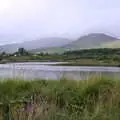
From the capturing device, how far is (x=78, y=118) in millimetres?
6133

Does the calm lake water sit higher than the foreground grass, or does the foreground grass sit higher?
the foreground grass

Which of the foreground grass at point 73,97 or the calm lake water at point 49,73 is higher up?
the foreground grass at point 73,97

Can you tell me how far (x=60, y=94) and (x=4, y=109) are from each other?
2022 millimetres

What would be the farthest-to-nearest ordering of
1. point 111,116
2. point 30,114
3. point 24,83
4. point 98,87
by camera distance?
point 24,83 < point 98,87 < point 111,116 < point 30,114

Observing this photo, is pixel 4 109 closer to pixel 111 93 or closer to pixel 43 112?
pixel 43 112

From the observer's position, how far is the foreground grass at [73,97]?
20.9 feet

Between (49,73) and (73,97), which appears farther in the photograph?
(49,73)

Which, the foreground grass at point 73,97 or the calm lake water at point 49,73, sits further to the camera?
the calm lake water at point 49,73

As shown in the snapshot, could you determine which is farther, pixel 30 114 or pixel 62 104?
pixel 62 104

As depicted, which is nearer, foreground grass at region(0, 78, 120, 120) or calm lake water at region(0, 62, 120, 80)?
foreground grass at region(0, 78, 120, 120)

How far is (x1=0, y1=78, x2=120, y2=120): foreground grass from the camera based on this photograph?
638cm

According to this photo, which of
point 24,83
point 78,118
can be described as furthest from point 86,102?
point 24,83

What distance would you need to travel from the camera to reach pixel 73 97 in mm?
8289

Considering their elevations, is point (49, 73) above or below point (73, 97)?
below
